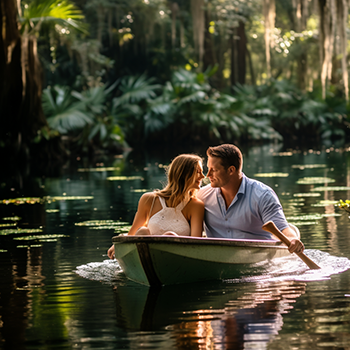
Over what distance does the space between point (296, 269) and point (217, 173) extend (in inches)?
47.8

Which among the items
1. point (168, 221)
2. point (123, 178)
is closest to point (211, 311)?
point (168, 221)

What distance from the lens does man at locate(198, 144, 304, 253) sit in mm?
6277

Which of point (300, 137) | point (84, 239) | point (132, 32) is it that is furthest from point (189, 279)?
point (300, 137)

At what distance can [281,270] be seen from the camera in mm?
6672

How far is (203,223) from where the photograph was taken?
264 inches

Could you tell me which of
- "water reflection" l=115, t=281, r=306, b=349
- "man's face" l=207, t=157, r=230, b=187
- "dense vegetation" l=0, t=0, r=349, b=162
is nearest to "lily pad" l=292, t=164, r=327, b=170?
"dense vegetation" l=0, t=0, r=349, b=162

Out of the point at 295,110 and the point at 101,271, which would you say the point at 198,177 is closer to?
the point at 101,271

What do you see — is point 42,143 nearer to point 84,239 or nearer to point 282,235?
point 84,239

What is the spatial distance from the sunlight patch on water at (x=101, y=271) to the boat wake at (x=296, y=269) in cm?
110

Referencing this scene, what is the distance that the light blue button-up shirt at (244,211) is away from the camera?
20.7 ft

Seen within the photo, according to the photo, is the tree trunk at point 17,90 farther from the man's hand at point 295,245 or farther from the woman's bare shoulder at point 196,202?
the man's hand at point 295,245

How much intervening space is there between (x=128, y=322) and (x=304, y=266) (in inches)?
94.1

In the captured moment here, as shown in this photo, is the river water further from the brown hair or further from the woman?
the brown hair

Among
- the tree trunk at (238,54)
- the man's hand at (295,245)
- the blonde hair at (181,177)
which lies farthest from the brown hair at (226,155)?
the tree trunk at (238,54)
